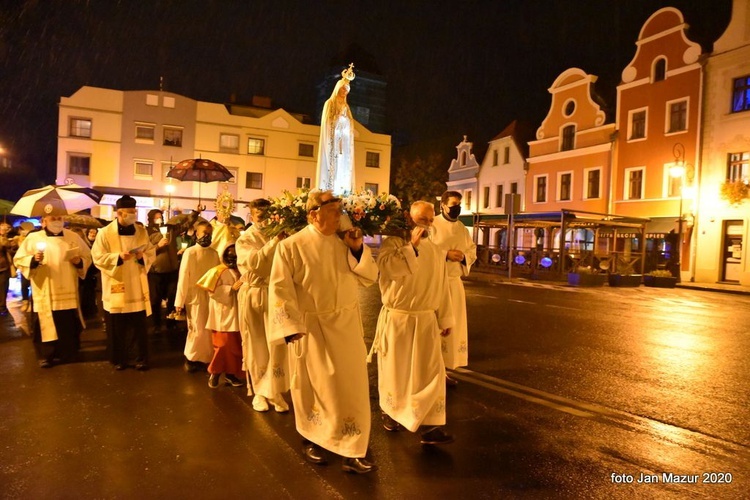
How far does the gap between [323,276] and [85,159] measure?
Result: 36915mm

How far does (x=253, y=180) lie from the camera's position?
39344mm

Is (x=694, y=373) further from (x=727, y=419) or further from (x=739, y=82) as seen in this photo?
(x=739, y=82)

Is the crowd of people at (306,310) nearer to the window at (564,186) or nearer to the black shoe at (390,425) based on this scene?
the black shoe at (390,425)

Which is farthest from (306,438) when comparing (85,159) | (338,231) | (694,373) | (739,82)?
(85,159)

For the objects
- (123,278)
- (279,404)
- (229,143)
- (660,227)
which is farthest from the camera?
(229,143)

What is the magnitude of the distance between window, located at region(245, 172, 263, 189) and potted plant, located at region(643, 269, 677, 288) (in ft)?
87.3

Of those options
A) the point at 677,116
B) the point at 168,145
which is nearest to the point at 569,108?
the point at 677,116

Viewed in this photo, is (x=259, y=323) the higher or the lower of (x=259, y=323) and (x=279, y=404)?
the higher

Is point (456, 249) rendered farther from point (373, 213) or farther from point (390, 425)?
point (390, 425)

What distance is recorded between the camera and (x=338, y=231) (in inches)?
164

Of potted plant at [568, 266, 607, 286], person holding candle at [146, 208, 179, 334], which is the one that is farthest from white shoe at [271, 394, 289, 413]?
potted plant at [568, 266, 607, 286]

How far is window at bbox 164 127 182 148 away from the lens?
37.3m

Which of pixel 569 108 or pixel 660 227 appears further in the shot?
pixel 569 108

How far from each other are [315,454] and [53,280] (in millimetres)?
4657
